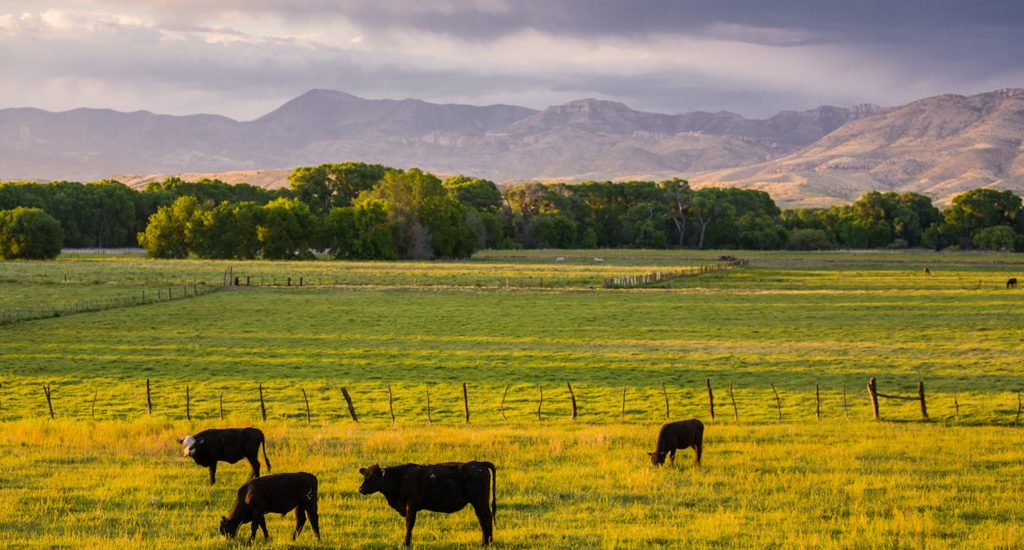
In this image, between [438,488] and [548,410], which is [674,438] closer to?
[438,488]

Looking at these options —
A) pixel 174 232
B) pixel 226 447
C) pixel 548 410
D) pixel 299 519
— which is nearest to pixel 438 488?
pixel 299 519

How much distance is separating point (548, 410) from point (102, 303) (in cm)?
4924

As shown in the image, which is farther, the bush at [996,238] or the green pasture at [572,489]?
the bush at [996,238]

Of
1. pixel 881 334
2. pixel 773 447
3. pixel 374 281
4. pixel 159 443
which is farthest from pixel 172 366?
pixel 374 281

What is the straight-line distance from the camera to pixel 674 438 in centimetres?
1997

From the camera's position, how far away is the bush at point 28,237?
128750 millimetres

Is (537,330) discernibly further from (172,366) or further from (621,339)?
(172,366)

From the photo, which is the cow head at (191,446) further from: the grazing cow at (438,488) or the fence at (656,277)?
the fence at (656,277)

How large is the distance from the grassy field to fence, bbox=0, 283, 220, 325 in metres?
2.45

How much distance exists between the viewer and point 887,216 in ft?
655

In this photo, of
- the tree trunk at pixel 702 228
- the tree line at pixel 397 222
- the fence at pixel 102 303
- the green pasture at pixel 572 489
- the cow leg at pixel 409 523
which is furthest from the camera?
the tree trunk at pixel 702 228

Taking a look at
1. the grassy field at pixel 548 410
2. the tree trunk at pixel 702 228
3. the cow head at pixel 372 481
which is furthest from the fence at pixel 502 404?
the tree trunk at pixel 702 228

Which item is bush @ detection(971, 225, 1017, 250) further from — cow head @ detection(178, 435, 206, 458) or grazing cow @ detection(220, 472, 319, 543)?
grazing cow @ detection(220, 472, 319, 543)

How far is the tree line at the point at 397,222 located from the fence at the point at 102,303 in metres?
55.3
